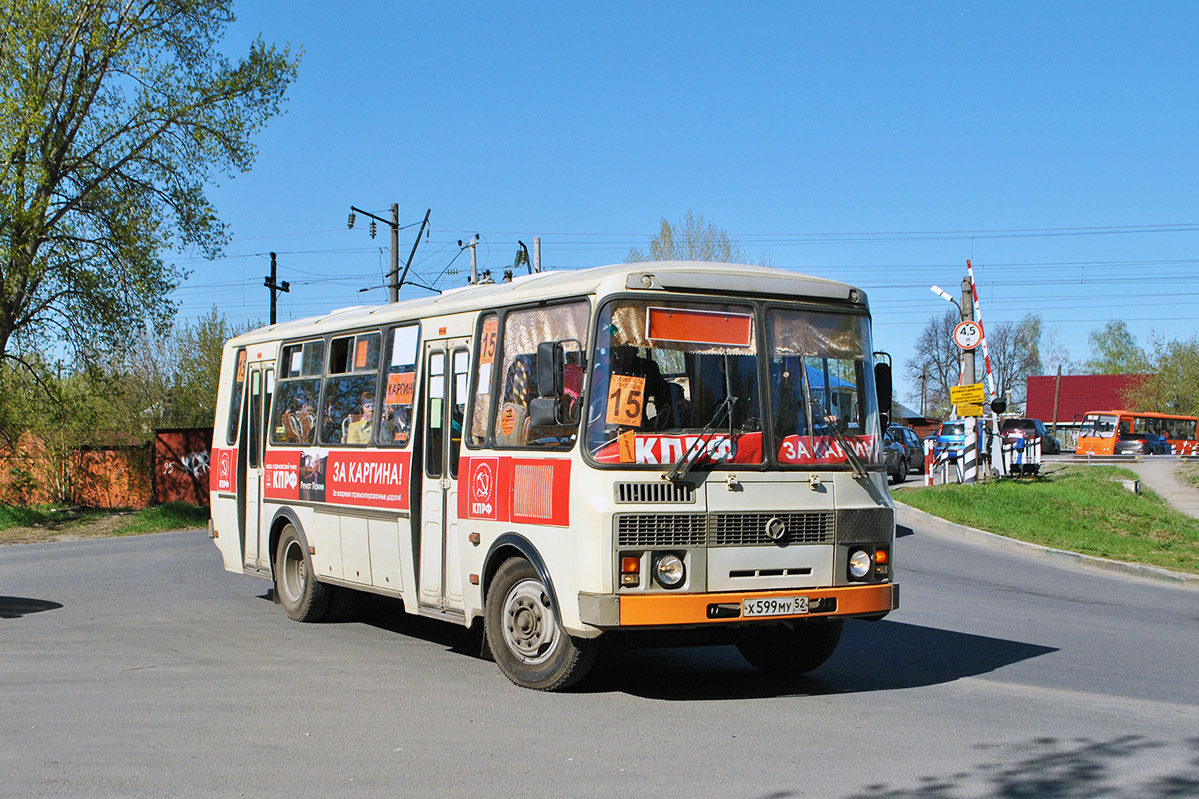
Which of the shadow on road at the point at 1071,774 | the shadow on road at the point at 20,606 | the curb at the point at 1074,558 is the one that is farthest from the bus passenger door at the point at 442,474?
the curb at the point at 1074,558

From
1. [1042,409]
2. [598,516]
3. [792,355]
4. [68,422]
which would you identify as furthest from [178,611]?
[1042,409]

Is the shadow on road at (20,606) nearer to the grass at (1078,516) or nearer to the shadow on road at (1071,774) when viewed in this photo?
the shadow on road at (1071,774)

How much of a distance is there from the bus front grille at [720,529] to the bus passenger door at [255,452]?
20.5 ft

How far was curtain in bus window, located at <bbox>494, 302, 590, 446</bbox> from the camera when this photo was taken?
7398 millimetres

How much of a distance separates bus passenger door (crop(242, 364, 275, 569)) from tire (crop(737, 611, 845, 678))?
19.2 feet

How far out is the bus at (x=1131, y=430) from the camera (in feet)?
218

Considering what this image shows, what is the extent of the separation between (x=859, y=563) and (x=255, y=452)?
717 centimetres

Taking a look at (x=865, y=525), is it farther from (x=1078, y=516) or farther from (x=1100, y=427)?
(x=1100, y=427)

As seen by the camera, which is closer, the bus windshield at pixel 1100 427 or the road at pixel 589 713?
the road at pixel 589 713

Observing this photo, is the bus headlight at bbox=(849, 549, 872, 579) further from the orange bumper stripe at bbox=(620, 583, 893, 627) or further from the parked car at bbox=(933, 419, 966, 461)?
the parked car at bbox=(933, 419, 966, 461)

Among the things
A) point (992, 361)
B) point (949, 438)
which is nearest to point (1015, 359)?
point (992, 361)

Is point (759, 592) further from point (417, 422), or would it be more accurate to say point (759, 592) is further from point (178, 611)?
point (178, 611)

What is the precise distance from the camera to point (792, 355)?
774cm

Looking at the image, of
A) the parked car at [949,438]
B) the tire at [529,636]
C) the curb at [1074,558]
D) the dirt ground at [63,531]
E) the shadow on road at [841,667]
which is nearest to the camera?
the tire at [529,636]
